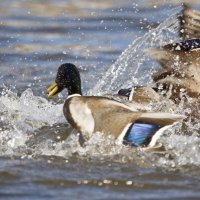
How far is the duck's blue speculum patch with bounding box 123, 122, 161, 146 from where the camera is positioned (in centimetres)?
698

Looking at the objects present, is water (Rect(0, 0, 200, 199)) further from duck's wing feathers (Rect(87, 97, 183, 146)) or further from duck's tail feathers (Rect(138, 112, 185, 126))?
duck's tail feathers (Rect(138, 112, 185, 126))

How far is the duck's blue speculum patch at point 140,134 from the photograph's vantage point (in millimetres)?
6980

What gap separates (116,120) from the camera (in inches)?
285

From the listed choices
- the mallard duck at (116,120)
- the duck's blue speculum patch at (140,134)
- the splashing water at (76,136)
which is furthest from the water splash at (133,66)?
the duck's blue speculum patch at (140,134)

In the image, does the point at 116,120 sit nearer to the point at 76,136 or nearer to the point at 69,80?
the point at 76,136

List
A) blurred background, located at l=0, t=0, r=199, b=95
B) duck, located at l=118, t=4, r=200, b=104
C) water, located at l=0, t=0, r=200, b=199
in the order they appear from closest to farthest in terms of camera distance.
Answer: water, located at l=0, t=0, r=200, b=199 → duck, located at l=118, t=4, r=200, b=104 → blurred background, located at l=0, t=0, r=199, b=95

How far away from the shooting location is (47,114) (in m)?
8.77

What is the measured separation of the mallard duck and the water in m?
0.09

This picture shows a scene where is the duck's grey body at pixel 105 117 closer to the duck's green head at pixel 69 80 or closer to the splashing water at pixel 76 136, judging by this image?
the splashing water at pixel 76 136

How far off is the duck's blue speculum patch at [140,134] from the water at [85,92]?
3.2 inches

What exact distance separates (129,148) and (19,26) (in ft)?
21.3

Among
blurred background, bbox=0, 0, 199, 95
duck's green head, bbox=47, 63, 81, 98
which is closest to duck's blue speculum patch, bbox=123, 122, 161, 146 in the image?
duck's green head, bbox=47, 63, 81, 98

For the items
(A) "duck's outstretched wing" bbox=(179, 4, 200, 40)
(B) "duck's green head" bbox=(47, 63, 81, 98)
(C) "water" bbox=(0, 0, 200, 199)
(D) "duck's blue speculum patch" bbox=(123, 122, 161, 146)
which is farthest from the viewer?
(A) "duck's outstretched wing" bbox=(179, 4, 200, 40)

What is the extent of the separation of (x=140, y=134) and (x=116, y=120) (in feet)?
0.99
